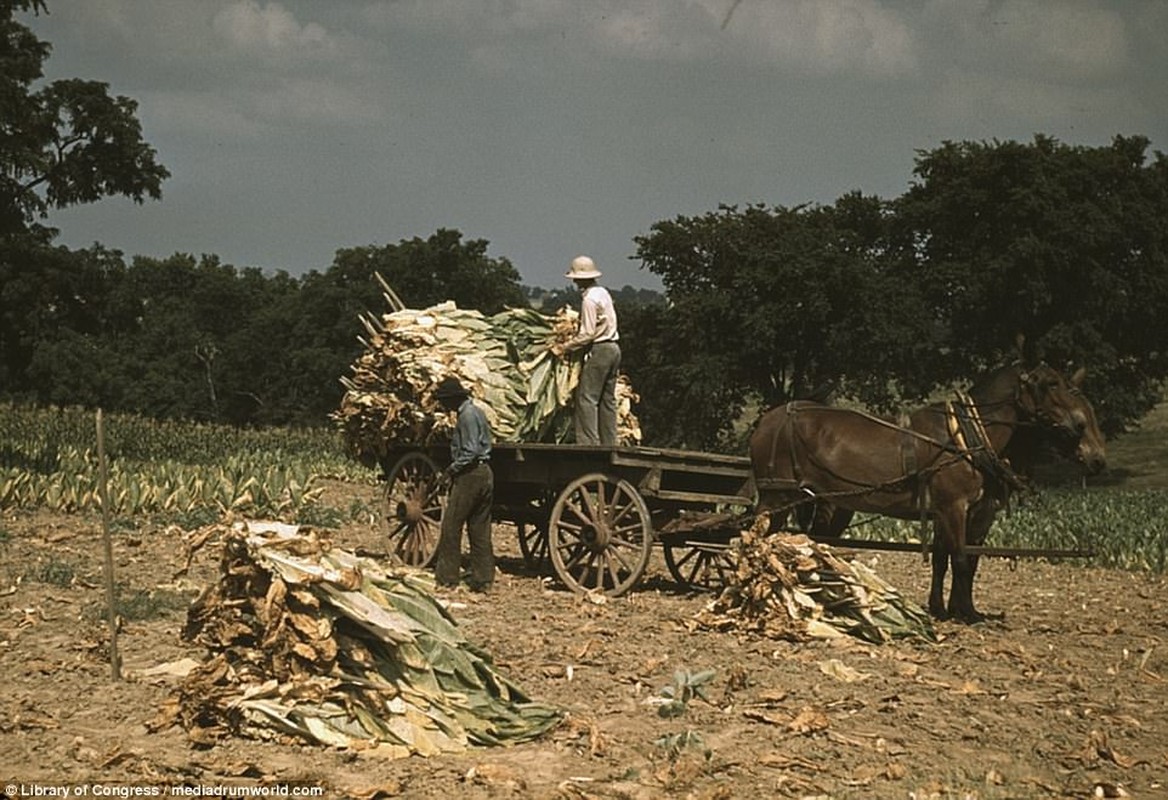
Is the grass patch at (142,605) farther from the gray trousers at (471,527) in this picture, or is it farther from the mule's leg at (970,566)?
the mule's leg at (970,566)

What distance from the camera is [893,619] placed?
427 inches

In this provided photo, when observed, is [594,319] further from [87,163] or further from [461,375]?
[87,163]

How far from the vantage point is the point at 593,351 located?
42.3ft

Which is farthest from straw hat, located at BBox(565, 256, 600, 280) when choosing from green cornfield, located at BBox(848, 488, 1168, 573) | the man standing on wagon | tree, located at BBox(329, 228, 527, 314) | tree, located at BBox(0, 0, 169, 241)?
tree, located at BBox(329, 228, 527, 314)

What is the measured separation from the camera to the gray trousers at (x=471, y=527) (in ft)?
41.0

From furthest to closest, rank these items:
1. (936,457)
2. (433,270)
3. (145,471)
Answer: (433,270) → (145,471) → (936,457)

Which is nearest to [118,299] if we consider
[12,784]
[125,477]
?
[125,477]

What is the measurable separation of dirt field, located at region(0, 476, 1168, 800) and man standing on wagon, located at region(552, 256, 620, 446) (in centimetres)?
172

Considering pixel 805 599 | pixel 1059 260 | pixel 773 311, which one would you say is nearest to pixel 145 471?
pixel 805 599

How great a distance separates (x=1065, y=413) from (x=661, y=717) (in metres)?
5.25

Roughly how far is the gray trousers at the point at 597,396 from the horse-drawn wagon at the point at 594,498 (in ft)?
1.43

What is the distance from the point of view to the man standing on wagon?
1280cm

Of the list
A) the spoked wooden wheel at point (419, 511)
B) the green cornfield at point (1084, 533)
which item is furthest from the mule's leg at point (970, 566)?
the green cornfield at point (1084, 533)

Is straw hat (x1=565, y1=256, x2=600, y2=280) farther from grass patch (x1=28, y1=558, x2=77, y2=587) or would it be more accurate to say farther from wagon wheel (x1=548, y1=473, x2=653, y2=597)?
grass patch (x1=28, y1=558, x2=77, y2=587)
